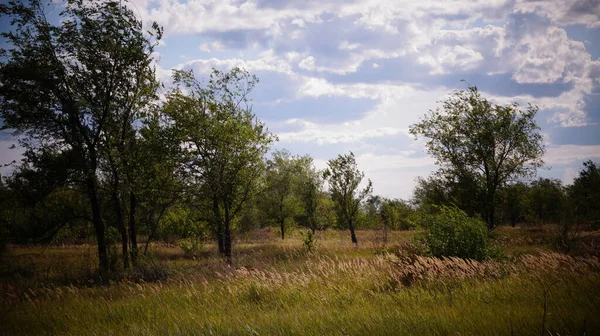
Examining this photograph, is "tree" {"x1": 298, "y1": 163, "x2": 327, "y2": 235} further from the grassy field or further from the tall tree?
the grassy field

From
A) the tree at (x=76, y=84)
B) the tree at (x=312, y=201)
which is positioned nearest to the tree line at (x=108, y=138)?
the tree at (x=76, y=84)

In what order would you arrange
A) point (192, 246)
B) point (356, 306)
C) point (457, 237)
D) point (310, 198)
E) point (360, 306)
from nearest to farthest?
point (356, 306), point (360, 306), point (457, 237), point (192, 246), point (310, 198)

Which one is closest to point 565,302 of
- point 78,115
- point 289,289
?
point 289,289

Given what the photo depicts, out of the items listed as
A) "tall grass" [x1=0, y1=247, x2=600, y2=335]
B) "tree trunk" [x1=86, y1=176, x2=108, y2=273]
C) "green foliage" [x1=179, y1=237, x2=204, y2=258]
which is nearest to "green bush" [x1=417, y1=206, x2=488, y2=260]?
"tall grass" [x1=0, y1=247, x2=600, y2=335]

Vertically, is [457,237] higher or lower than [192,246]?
higher

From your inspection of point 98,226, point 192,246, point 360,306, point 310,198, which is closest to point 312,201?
point 310,198

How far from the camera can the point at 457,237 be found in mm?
9602

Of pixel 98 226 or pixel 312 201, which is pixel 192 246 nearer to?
pixel 98 226

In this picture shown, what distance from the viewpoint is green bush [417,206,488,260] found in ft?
31.2

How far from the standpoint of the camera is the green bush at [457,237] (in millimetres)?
9500

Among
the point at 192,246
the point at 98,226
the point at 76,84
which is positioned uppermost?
the point at 76,84

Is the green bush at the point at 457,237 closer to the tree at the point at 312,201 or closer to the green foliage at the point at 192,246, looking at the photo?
the green foliage at the point at 192,246

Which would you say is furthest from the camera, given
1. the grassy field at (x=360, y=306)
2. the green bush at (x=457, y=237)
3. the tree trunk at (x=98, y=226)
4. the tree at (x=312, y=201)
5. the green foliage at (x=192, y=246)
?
the tree at (x=312, y=201)

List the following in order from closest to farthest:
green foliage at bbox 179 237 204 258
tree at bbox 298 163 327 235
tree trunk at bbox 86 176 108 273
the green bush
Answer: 1. the green bush
2. tree trunk at bbox 86 176 108 273
3. green foliage at bbox 179 237 204 258
4. tree at bbox 298 163 327 235
